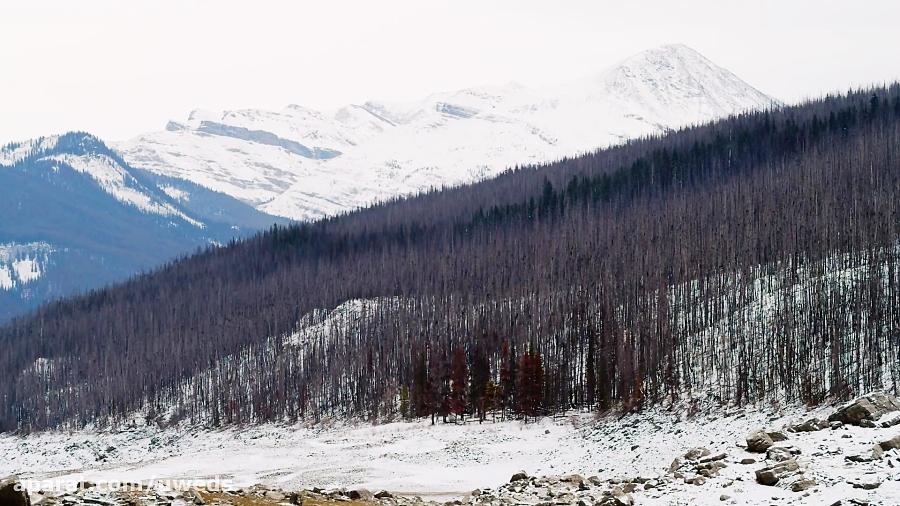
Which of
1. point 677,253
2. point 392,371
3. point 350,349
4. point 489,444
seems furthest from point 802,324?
point 350,349

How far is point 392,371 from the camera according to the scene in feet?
434

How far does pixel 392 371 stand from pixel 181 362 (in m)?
63.8

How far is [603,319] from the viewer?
10425 centimetres

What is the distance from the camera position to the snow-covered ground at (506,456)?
3086 centimetres

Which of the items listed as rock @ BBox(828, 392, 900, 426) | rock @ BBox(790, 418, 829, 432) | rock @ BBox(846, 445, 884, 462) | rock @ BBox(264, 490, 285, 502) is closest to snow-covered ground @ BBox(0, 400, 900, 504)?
rock @ BBox(846, 445, 884, 462)

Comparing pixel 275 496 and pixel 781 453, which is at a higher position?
pixel 781 453

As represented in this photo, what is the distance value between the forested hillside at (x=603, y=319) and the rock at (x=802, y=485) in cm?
4172

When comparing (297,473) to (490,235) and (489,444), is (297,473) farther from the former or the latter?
(490,235)

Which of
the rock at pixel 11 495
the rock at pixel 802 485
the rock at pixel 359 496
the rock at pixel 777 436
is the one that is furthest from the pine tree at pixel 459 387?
the rock at pixel 11 495

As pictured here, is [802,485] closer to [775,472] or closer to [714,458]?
[775,472]

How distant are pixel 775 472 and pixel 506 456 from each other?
4831 centimetres

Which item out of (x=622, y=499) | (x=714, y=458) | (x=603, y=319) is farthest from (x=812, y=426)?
(x=603, y=319)

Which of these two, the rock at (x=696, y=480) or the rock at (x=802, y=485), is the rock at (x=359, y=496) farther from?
the rock at (x=802, y=485)

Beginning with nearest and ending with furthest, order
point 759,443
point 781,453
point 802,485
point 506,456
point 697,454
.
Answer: point 802,485 < point 781,453 < point 759,443 < point 697,454 < point 506,456
